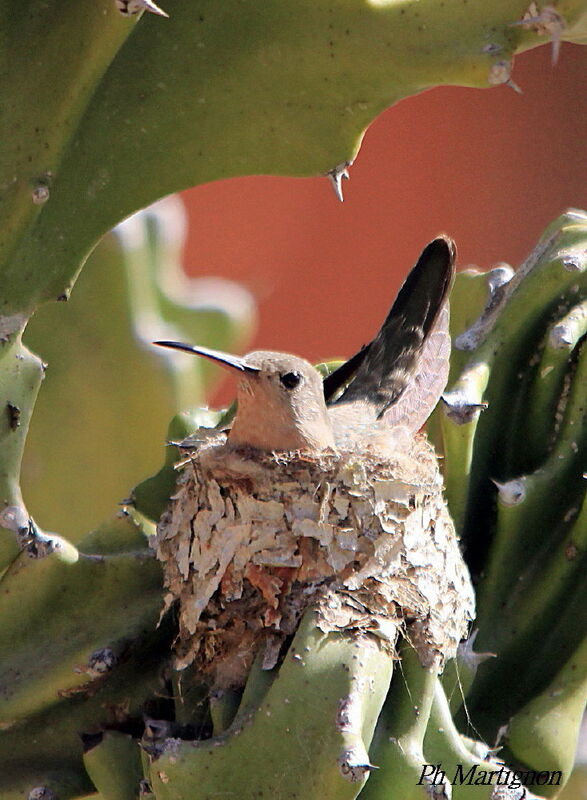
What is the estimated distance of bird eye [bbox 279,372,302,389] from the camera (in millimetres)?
2109

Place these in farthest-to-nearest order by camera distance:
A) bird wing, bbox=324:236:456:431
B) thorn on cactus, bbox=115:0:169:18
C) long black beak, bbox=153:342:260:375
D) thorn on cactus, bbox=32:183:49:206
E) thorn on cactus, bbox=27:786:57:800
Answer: bird wing, bbox=324:236:456:431 → long black beak, bbox=153:342:260:375 → thorn on cactus, bbox=27:786:57:800 → thorn on cactus, bbox=32:183:49:206 → thorn on cactus, bbox=115:0:169:18

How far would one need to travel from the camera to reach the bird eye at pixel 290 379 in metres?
2.11

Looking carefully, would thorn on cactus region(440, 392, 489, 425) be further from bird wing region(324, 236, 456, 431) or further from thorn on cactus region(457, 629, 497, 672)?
thorn on cactus region(457, 629, 497, 672)

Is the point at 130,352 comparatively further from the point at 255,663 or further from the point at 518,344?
the point at 255,663

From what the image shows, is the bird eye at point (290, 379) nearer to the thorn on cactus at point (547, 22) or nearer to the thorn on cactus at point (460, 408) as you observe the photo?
the thorn on cactus at point (460, 408)

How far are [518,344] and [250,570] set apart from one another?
30.1 inches

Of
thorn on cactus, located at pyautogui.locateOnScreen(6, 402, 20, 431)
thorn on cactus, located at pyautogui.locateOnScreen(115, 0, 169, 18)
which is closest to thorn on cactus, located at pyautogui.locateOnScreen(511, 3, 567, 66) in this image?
thorn on cactus, located at pyautogui.locateOnScreen(115, 0, 169, 18)

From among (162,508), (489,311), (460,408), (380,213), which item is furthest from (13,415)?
(380,213)

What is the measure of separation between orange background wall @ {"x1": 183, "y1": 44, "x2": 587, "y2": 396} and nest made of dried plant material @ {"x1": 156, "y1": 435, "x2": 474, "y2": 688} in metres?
3.18

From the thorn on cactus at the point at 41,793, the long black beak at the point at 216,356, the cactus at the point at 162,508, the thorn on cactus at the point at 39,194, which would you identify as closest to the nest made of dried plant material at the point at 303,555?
the cactus at the point at 162,508

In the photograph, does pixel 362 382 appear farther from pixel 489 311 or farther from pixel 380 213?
pixel 380 213

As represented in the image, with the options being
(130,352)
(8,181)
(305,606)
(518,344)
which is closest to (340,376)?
(518,344)

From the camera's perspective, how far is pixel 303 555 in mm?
1808

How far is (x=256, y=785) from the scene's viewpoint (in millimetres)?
1549
